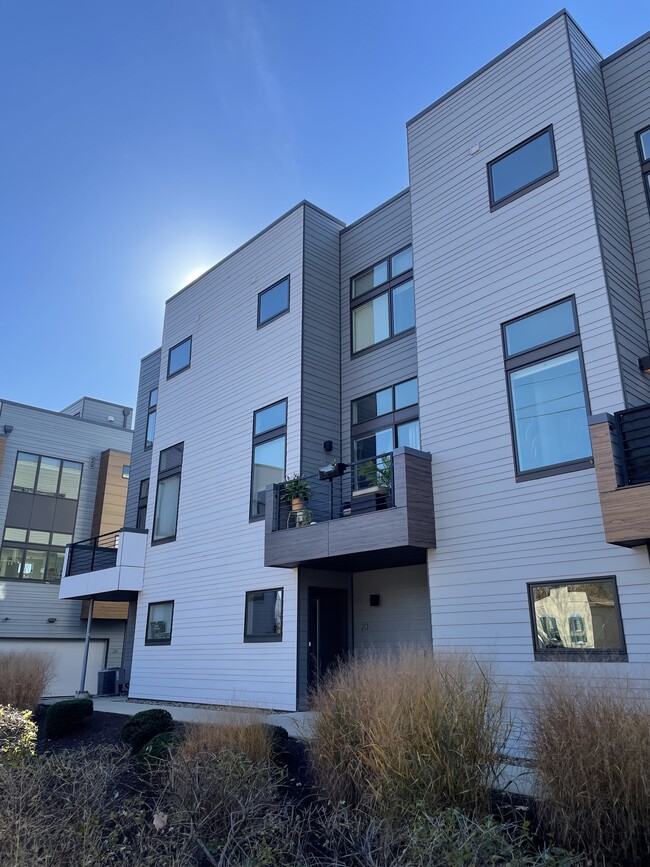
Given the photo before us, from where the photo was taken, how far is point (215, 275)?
1594cm

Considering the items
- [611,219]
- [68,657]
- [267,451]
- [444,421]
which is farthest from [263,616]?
[68,657]

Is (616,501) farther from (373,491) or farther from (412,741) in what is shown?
(373,491)

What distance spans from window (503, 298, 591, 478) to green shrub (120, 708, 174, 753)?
5.78 meters

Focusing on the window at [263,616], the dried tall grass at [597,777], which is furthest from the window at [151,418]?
the dried tall grass at [597,777]

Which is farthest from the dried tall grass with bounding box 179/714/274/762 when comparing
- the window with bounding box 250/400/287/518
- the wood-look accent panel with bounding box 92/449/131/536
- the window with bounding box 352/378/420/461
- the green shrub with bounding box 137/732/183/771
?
the wood-look accent panel with bounding box 92/449/131/536

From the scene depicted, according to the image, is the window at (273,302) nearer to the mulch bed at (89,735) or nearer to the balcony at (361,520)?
the balcony at (361,520)

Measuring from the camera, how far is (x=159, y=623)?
14641 millimetres

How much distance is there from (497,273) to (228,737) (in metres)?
7.16

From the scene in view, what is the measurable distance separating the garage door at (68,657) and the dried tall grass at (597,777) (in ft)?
68.8

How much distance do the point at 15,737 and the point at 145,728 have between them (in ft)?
5.02

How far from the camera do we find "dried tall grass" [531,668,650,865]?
3939 millimetres

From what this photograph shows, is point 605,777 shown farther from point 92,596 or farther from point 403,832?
point 92,596

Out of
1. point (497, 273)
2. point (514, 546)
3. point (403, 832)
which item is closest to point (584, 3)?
point (497, 273)

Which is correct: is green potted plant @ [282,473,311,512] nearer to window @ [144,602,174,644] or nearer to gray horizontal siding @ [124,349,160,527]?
window @ [144,602,174,644]
